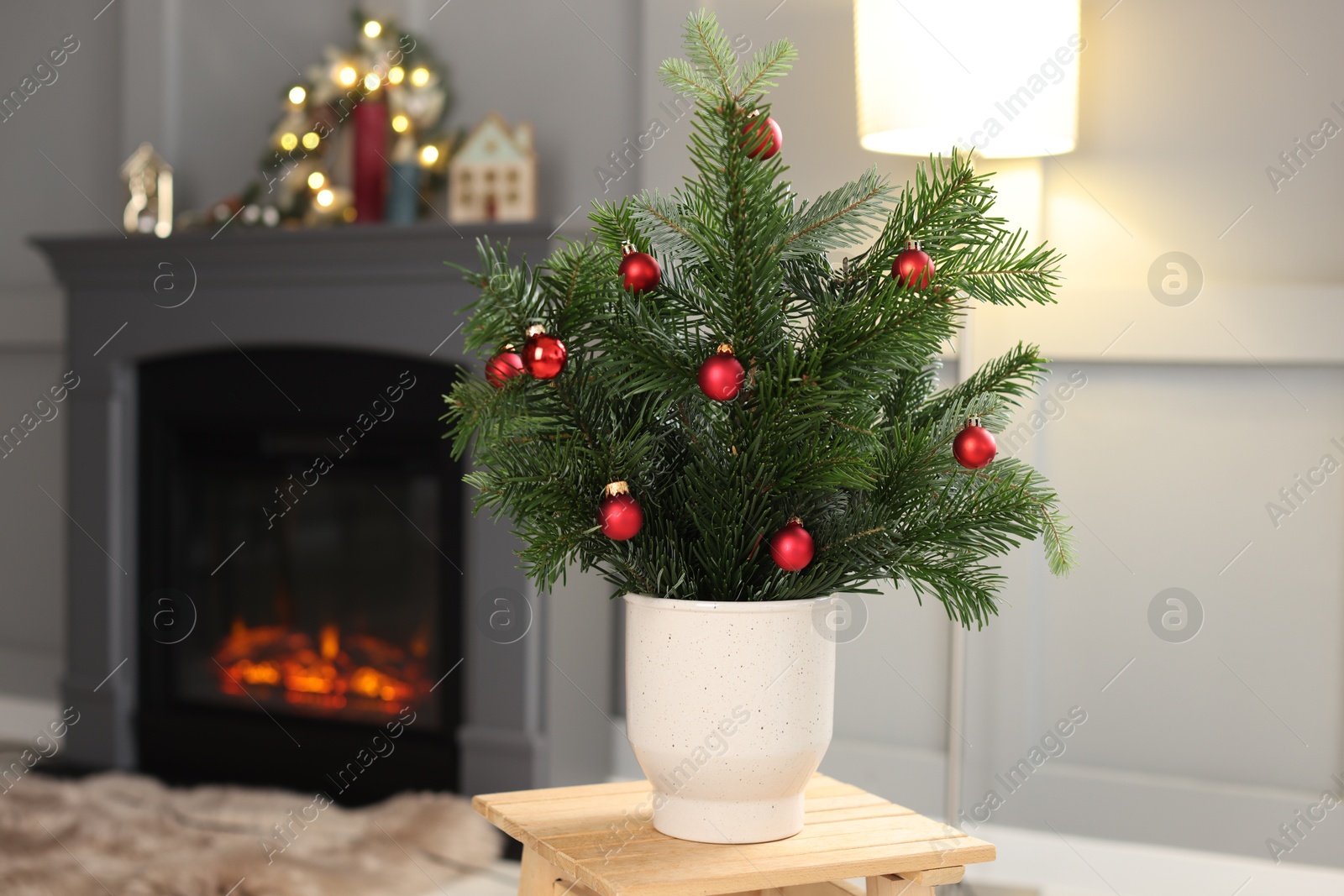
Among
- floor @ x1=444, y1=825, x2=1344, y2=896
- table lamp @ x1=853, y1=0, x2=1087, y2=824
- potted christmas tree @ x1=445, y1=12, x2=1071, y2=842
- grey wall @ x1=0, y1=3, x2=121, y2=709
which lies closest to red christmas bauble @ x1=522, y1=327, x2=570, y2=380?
potted christmas tree @ x1=445, y1=12, x2=1071, y2=842

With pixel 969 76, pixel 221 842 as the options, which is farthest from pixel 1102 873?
pixel 221 842

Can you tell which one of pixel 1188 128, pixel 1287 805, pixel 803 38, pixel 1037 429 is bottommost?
pixel 1287 805

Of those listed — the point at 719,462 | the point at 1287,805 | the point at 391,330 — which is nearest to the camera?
the point at 719,462

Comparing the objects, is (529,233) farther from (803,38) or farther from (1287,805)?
(1287,805)

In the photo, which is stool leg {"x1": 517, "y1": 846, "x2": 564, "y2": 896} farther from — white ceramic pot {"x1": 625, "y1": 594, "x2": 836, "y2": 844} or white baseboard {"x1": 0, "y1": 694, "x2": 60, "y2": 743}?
white baseboard {"x1": 0, "y1": 694, "x2": 60, "y2": 743}

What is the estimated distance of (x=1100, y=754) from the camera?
2.26m

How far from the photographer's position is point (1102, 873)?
222 centimetres

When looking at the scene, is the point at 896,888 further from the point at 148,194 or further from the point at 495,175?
the point at 148,194

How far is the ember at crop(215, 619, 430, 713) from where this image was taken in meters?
2.75

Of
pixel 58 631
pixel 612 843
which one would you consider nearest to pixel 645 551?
pixel 612 843

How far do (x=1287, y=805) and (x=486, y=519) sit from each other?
1530mm

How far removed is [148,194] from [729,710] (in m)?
2.44

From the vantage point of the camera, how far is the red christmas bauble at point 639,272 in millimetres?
922

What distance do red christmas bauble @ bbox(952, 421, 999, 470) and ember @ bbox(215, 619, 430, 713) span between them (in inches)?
77.0
